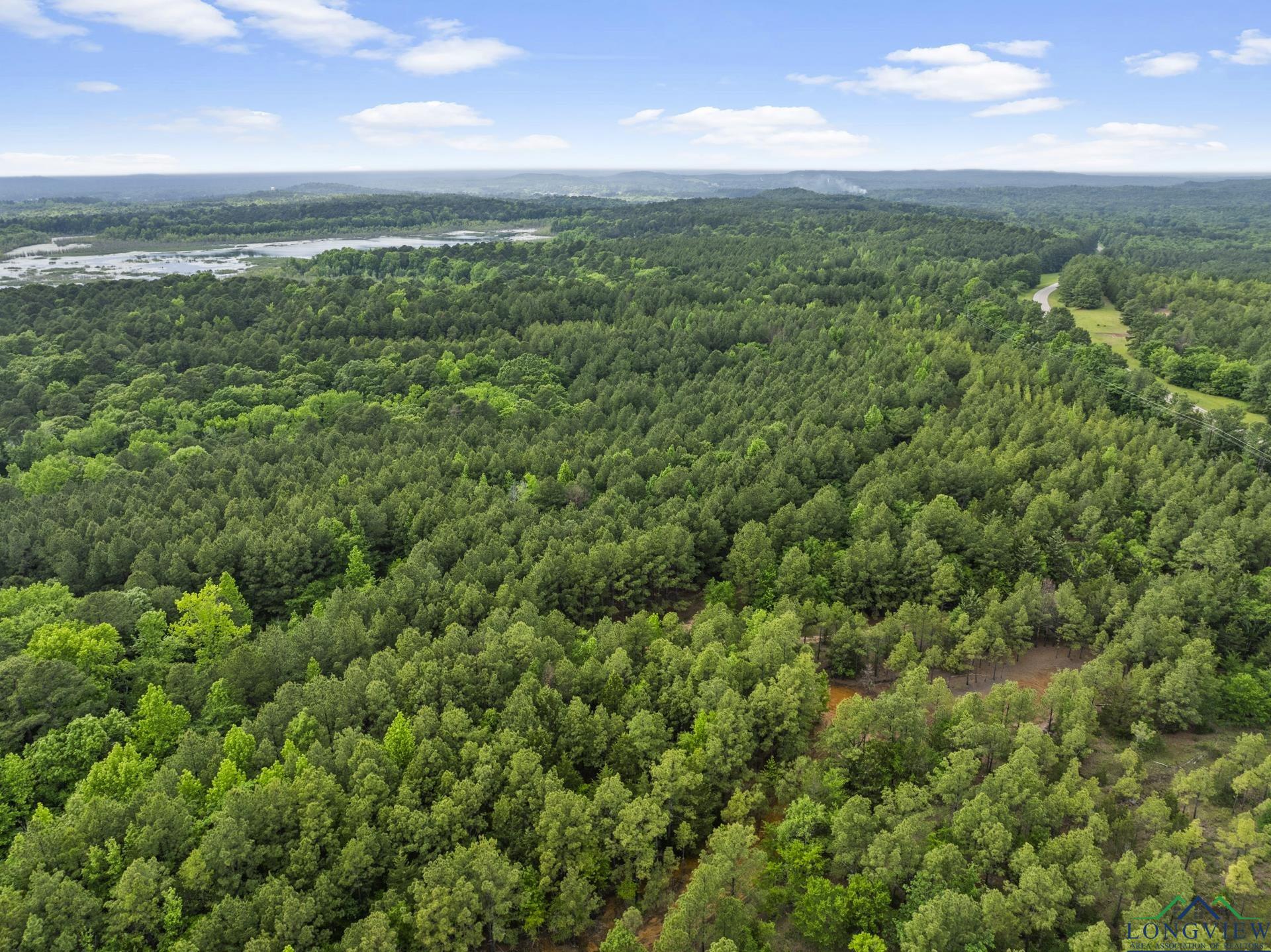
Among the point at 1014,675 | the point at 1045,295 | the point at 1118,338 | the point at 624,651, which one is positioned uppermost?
the point at 1045,295

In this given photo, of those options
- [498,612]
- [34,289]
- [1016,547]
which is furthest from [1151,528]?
[34,289]

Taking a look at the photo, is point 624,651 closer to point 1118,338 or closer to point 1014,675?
point 1014,675

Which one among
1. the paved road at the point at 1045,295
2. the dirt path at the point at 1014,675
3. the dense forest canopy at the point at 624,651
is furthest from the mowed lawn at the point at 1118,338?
the dirt path at the point at 1014,675

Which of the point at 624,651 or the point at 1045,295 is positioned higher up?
the point at 1045,295

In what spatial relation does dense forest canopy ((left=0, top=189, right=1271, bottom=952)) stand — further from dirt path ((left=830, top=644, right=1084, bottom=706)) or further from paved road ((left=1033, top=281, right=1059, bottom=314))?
paved road ((left=1033, top=281, right=1059, bottom=314))

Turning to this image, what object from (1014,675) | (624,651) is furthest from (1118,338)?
(624,651)

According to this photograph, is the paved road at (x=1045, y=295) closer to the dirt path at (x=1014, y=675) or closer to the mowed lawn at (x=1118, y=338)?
the mowed lawn at (x=1118, y=338)
